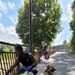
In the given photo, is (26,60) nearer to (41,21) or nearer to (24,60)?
(24,60)

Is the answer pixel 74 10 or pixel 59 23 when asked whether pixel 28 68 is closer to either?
pixel 59 23

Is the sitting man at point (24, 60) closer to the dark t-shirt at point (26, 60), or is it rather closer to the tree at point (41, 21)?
the dark t-shirt at point (26, 60)

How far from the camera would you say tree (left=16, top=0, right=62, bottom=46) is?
42.8 m

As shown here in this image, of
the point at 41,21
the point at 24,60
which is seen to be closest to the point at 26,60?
the point at 24,60

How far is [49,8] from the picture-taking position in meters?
44.6

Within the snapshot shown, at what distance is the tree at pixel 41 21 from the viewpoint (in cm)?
4281

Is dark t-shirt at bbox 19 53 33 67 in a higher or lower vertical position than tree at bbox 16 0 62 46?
lower

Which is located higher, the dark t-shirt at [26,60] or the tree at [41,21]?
the tree at [41,21]

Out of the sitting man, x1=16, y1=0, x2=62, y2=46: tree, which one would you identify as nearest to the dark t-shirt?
the sitting man

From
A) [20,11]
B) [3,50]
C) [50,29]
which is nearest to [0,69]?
[3,50]

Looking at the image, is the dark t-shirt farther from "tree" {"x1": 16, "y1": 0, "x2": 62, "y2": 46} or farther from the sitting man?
"tree" {"x1": 16, "y1": 0, "x2": 62, "y2": 46}

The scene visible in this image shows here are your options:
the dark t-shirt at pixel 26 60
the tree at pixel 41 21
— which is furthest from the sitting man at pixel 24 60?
the tree at pixel 41 21

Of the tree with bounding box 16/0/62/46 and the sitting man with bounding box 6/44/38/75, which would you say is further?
the tree with bounding box 16/0/62/46

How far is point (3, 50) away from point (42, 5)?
3881 cm
